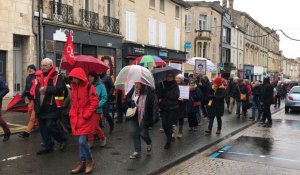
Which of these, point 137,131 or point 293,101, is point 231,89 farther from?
point 137,131

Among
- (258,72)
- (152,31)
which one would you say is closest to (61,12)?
(152,31)

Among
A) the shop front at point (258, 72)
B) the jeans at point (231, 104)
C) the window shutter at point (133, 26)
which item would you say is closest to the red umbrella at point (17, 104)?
the jeans at point (231, 104)

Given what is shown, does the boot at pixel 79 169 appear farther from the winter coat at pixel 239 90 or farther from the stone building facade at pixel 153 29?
the stone building facade at pixel 153 29

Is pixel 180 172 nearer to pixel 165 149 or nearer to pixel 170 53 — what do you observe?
pixel 165 149

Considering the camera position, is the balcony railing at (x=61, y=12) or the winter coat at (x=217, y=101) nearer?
the winter coat at (x=217, y=101)

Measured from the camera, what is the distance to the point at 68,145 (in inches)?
341

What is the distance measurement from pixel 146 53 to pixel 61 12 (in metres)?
8.71

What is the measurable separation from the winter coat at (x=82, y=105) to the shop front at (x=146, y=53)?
1741 centimetres

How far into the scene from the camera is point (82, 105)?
20.3 ft

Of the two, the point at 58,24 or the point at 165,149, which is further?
the point at 58,24

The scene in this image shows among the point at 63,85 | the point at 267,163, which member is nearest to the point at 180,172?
the point at 267,163

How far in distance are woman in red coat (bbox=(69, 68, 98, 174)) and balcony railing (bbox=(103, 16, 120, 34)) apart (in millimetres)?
15918

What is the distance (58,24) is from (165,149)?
11.2 m

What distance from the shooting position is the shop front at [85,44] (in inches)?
690
